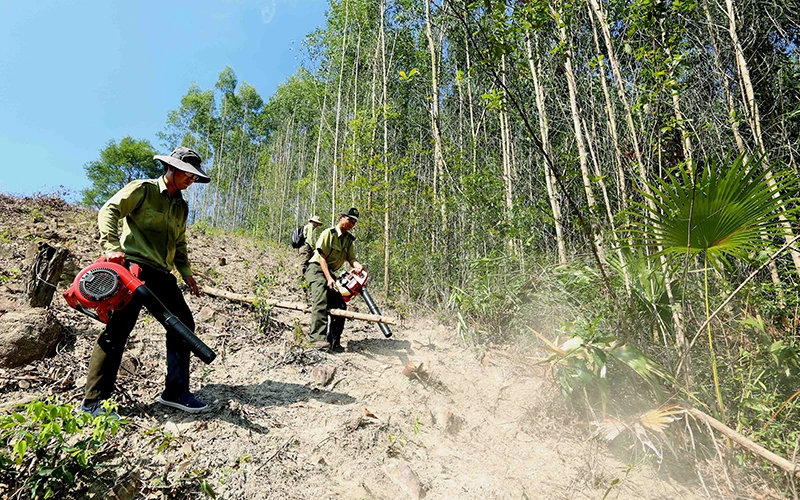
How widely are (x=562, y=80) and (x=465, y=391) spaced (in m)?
5.51

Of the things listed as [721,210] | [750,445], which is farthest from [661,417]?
[721,210]

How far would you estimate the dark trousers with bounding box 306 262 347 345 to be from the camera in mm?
4820

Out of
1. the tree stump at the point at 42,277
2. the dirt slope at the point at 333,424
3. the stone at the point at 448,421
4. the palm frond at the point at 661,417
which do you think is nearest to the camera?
the dirt slope at the point at 333,424

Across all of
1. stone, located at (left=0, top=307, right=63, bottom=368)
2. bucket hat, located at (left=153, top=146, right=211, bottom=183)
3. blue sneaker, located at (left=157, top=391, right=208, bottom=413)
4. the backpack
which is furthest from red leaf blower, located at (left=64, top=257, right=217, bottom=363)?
the backpack

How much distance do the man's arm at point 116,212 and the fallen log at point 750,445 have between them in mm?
4003

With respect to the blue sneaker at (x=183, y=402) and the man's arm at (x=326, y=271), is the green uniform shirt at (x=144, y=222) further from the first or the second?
the man's arm at (x=326, y=271)

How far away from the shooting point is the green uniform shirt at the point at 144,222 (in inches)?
100

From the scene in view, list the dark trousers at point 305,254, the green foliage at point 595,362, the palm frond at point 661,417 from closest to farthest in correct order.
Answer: the palm frond at point 661,417
the green foliage at point 595,362
the dark trousers at point 305,254

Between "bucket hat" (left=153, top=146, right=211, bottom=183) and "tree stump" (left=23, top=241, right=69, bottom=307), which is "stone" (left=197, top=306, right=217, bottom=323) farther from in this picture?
"bucket hat" (left=153, top=146, right=211, bottom=183)

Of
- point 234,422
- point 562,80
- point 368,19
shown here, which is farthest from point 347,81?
point 234,422

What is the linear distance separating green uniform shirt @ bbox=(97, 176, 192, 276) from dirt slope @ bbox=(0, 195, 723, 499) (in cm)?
99

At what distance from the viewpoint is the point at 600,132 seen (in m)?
5.54

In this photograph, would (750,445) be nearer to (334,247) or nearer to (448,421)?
(448,421)

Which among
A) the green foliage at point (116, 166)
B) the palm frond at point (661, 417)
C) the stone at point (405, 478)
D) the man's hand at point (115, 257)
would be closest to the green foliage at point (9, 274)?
the man's hand at point (115, 257)
